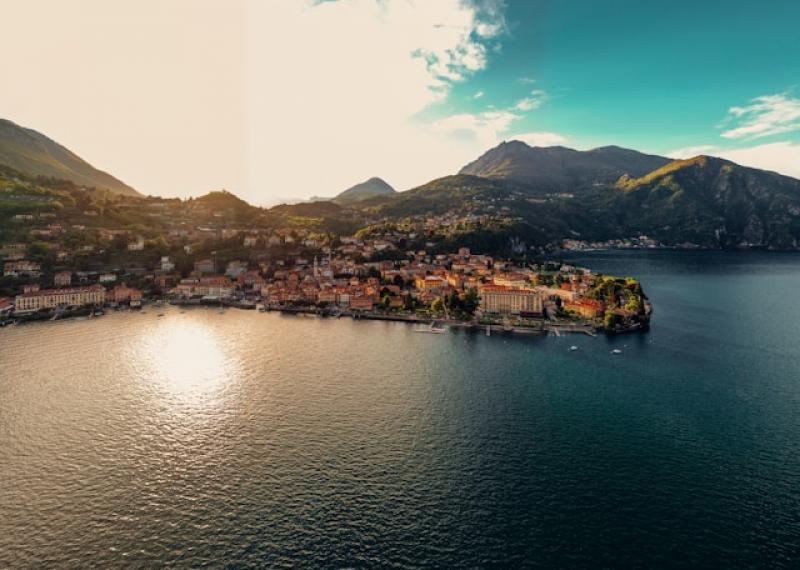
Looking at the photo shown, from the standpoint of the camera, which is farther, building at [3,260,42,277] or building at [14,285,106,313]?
building at [3,260,42,277]

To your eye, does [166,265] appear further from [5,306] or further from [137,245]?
[5,306]

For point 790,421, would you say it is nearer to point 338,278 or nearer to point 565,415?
point 565,415

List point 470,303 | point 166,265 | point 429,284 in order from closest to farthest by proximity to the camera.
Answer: point 470,303
point 429,284
point 166,265

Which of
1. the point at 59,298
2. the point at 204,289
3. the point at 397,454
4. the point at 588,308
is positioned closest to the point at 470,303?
the point at 588,308

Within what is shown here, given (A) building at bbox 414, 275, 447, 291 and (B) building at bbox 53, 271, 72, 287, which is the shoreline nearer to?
(B) building at bbox 53, 271, 72, 287

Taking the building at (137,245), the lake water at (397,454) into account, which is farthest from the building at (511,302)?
the building at (137,245)

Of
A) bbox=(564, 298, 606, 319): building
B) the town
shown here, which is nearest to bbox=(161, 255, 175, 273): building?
the town

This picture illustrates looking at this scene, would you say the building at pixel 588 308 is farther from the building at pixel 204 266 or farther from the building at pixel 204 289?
the building at pixel 204 266
